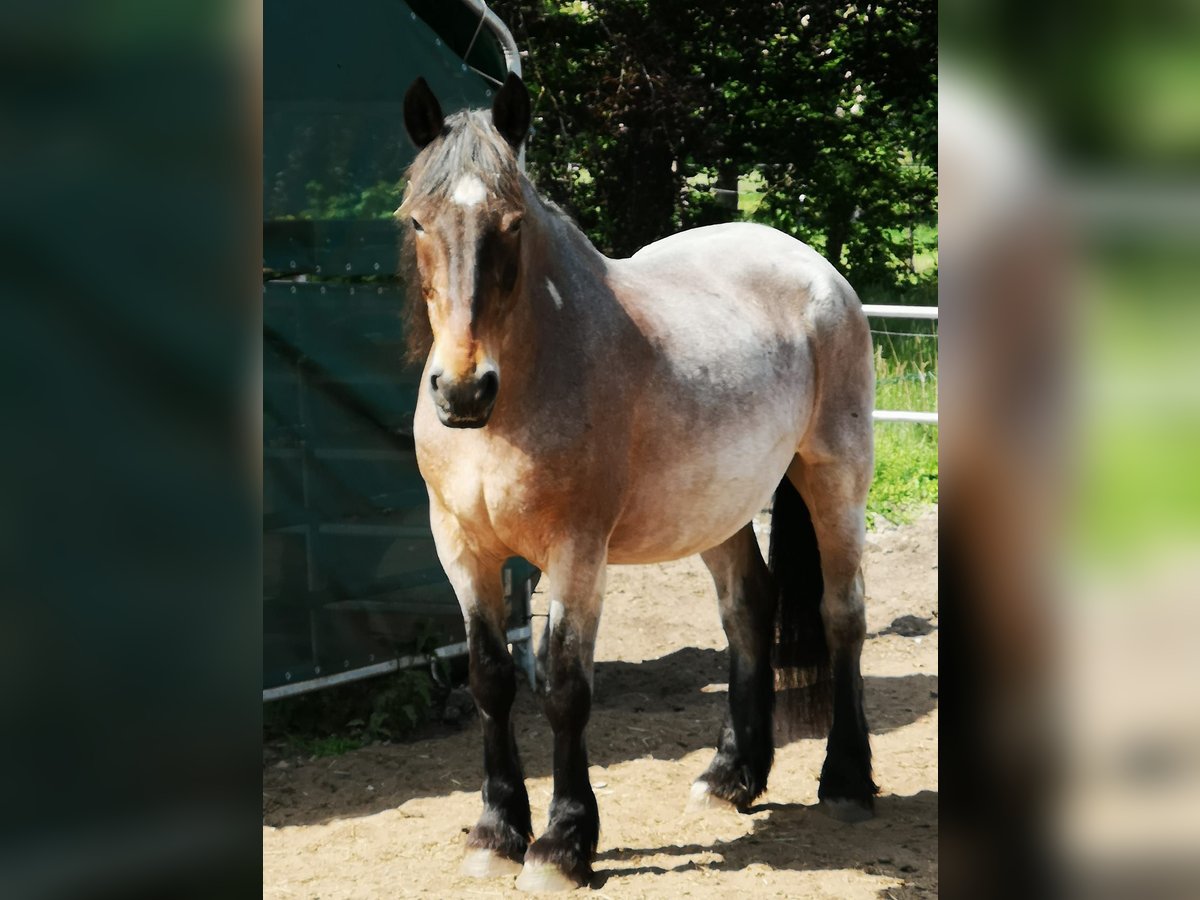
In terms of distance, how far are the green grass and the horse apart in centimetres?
315

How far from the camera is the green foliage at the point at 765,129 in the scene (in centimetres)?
1171

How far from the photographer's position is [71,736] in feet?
2.25

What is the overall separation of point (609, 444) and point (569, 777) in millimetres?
971

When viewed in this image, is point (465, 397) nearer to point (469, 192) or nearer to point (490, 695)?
point (469, 192)

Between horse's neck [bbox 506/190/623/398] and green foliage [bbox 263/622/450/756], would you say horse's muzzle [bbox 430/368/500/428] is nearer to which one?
horse's neck [bbox 506/190/623/398]

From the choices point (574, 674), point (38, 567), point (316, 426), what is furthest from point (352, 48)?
point (38, 567)

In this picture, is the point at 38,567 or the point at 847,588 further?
the point at 847,588

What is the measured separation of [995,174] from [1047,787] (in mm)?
326

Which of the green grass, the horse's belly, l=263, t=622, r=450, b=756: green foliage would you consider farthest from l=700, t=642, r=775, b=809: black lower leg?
the green grass

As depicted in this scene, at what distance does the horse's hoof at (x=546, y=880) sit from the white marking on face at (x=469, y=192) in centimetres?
185

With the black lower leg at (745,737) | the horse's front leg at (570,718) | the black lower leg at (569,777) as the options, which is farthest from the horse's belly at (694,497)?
the black lower leg at (745,737)

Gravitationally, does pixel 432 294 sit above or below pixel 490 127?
below

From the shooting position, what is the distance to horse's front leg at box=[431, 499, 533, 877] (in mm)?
3705

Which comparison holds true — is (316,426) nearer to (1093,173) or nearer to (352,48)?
(352,48)
